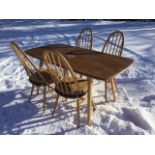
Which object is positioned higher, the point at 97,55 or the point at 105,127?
the point at 97,55

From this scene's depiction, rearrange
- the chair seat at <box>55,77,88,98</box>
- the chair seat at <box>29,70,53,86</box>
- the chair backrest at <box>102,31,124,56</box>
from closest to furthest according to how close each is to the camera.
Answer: the chair seat at <box>55,77,88,98</box> → the chair seat at <box>29,70,53,86</box> → the chair backrest at <box>102,31,124,56</box>

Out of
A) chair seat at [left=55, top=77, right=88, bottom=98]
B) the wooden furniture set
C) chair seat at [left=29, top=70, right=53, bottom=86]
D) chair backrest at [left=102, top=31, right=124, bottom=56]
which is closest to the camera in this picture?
the wooden furniture set

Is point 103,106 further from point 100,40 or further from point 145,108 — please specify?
point 100,40

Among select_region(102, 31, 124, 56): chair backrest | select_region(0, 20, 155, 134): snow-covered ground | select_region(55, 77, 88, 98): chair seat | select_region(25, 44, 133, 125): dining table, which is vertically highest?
select_region(102, 31, 124, 56): chair backrest

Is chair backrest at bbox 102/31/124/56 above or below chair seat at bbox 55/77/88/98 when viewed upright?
above

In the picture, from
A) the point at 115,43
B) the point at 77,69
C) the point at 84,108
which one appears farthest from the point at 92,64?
the point at 115,43

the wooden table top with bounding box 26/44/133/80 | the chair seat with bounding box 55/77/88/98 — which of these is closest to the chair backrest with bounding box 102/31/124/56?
the wooden table top with bounding box 26/44/133/80

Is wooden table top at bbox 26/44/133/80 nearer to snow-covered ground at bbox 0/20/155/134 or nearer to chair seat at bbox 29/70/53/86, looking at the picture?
chair seat at bbox 29/70/53/86

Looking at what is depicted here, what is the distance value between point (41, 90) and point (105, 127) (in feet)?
4.05

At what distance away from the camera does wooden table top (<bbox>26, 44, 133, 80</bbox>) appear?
2617mm

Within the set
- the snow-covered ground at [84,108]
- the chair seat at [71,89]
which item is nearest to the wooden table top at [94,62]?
the chair seat at [71,89]

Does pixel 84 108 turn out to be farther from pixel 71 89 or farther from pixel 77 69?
pixel 77 69

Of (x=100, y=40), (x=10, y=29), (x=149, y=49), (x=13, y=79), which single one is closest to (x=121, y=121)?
(x=13, y=79)

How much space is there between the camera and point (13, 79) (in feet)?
13.9
